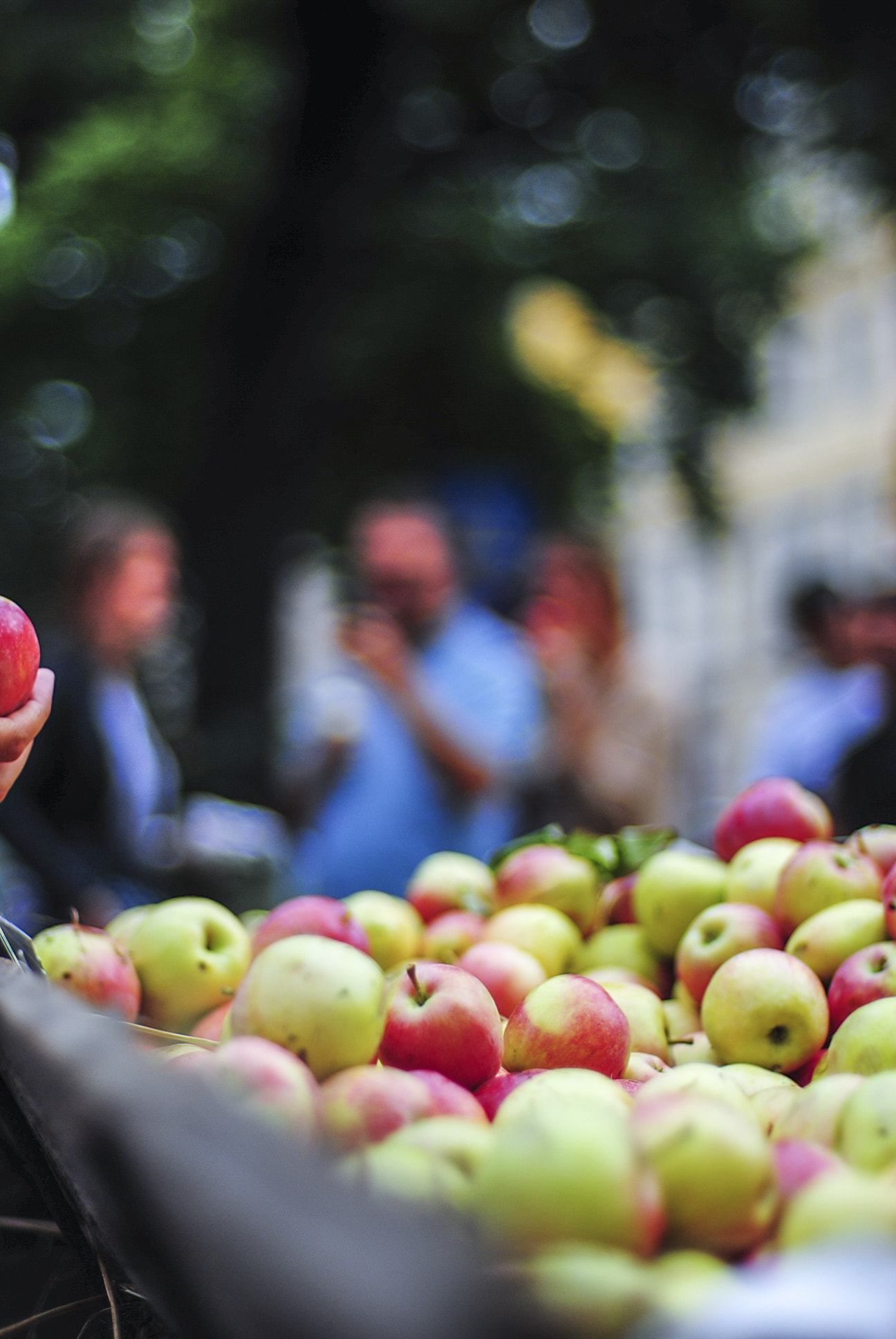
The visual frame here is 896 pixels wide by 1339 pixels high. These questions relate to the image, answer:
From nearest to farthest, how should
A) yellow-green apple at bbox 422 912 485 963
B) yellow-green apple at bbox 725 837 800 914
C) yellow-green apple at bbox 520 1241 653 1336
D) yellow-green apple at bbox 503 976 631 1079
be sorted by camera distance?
yellow-green apple at bbox 520 1241 653 1336 → yellow-green apple at bbox 503 976 631 1079 → yellow-green apple at bbox 725 837 800 914 → yellow-green apple at bbox 422 912 485 963

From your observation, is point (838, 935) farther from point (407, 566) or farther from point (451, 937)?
point (407, 566)

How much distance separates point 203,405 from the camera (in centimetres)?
600

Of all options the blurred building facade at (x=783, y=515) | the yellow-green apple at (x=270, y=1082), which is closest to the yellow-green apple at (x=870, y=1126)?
the yellow-green apple at (x=270, y=1082)

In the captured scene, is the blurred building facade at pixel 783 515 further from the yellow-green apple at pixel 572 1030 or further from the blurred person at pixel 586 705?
the yellow-green apple at pixel 572 1030

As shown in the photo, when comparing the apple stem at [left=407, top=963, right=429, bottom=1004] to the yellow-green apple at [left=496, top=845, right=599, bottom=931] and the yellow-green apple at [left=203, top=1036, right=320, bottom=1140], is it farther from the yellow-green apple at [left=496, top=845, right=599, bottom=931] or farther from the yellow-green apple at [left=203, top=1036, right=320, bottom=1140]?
the yellow-green apple at [left=496, top=845, right=599, bottom=931]

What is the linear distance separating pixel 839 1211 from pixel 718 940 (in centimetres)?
77

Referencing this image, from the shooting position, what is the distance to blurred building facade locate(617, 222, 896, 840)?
1697 cm

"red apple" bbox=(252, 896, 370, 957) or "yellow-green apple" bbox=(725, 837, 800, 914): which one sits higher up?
"yellow-green apple" bbox=(725, 837, 800, 914)

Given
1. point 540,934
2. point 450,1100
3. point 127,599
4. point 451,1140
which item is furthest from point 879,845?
point 127,599

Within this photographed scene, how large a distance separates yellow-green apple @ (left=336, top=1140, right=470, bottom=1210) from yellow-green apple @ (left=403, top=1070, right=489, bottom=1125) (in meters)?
0.15

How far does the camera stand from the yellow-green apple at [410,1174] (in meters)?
0.69

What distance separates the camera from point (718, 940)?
143 cm

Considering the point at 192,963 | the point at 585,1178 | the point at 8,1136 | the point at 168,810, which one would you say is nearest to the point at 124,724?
the point at 168,810

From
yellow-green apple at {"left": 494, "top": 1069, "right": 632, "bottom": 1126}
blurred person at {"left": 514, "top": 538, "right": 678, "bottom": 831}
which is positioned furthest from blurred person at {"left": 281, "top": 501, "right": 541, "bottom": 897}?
yellow-green apple at {"left": 494, "top": 1069, "right": 632, "bottom": 1126}
